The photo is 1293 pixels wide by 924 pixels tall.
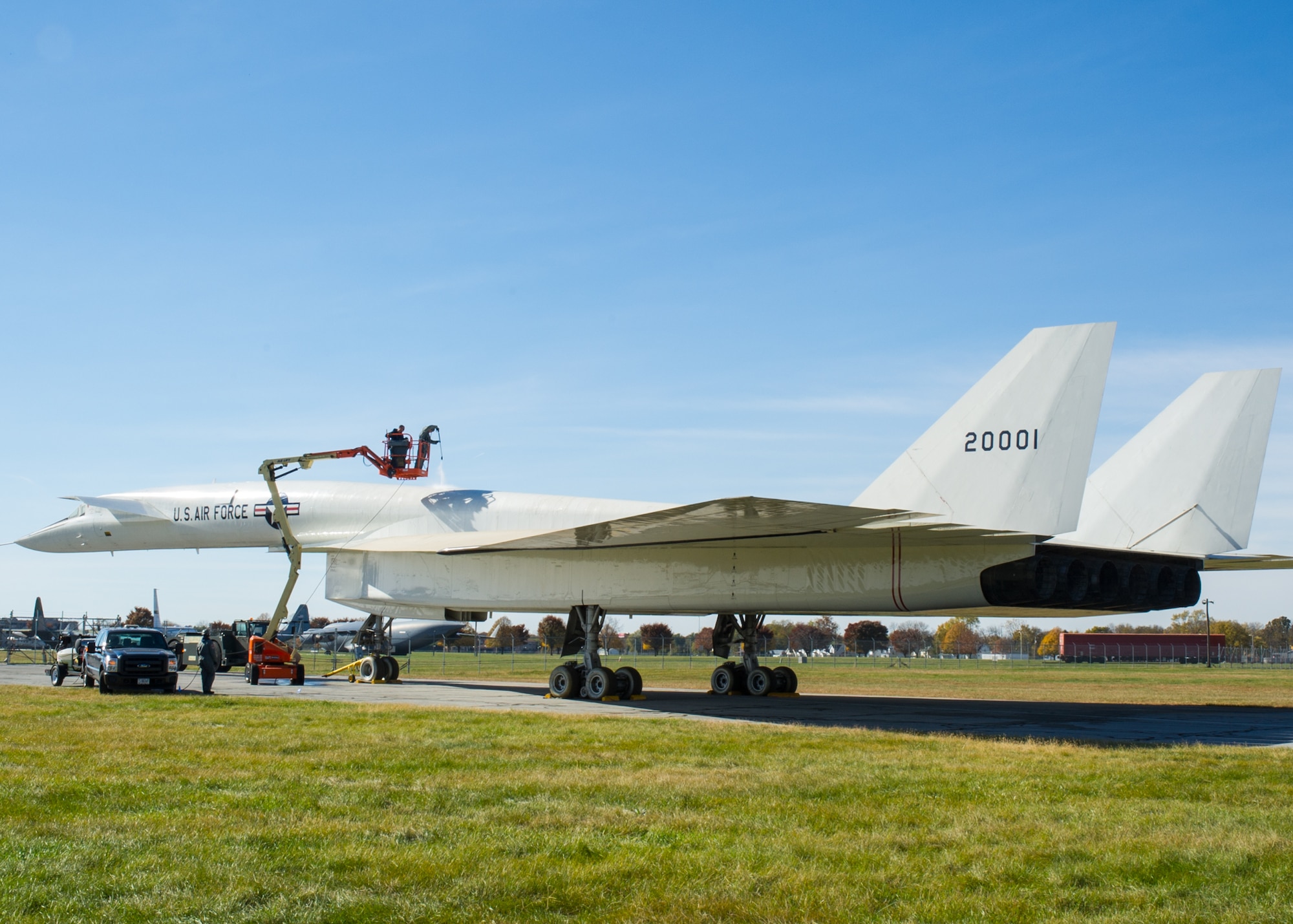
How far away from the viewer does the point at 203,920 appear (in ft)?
14.4

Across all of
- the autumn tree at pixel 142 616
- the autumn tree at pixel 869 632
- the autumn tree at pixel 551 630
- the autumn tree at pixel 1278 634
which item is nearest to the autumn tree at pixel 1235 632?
the autumn tree at pixel 1278 634

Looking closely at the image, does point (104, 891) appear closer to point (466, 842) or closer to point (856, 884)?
point (466, 842)

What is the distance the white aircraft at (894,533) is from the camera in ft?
45.3

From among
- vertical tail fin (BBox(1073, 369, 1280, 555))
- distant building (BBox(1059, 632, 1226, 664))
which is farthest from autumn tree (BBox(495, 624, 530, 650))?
vertical tail fin (BBox(1073, 369, 1280, 555))

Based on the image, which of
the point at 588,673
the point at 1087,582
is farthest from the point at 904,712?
the point at 588,673

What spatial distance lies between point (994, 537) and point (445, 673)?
2485 centimetres

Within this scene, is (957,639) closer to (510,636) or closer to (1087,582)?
(510,636)

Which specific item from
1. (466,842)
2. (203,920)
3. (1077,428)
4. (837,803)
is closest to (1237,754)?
(1077,428)

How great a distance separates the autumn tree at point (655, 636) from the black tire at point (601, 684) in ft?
248

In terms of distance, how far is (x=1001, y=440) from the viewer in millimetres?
14203

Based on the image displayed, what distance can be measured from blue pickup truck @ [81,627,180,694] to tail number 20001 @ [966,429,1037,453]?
1412 cm

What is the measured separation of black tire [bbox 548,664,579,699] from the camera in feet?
62.7

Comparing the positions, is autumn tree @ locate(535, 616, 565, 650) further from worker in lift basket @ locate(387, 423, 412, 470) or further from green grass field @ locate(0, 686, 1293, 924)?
green grass field @ locate(0, 686, 1293, 924)

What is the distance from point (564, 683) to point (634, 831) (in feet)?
42.9
